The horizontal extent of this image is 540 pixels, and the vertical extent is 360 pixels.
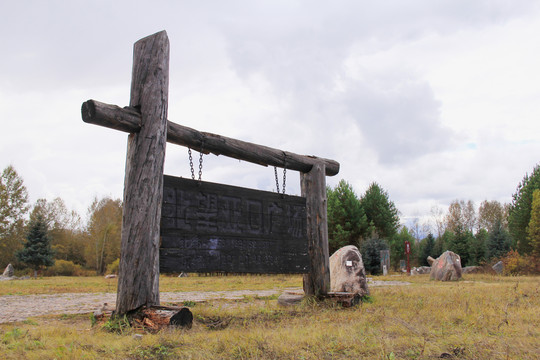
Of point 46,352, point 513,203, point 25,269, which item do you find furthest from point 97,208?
point 46,352

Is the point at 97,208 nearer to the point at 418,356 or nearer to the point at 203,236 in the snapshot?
the point at 203,236

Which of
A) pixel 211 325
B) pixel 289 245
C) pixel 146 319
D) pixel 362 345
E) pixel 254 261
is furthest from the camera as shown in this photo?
pixel 289 245

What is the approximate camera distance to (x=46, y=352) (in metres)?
3.69

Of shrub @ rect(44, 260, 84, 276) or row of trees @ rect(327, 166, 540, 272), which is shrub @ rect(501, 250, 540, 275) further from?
shrub @ rect(44, 260, 84, 276)

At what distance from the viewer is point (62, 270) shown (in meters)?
36.2

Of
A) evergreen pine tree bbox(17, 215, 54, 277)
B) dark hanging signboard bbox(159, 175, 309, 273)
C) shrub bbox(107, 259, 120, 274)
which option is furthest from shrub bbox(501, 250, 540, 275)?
evergreen pine tree bbox(17, 215, 54, 277)

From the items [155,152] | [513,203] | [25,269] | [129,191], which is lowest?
[25,269]

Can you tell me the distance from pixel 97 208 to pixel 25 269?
10.5m

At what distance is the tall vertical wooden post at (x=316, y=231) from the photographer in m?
8.04

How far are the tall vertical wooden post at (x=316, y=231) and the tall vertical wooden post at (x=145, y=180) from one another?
3490 millimetres

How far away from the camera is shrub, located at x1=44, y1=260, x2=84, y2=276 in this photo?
117 ft

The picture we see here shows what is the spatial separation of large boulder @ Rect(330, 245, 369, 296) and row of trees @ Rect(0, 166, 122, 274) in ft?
99.1

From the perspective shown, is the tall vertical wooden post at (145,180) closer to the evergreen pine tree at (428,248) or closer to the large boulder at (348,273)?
the large boulder at (348,273)

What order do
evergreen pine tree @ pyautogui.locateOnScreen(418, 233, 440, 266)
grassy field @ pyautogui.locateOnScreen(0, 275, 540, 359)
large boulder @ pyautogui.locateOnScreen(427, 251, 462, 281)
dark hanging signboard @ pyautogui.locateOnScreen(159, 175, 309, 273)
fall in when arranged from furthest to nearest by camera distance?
evergreen pine tree @ pyautogui.locateOnScreen(418, 233, 440, 266) < large boulder @ pyautogui.locateOnScreen(427, 251, 462, 281) < dark hanging signboard @ pyautogui.locateOnScreen(159, 175, 309, 273) < grassy field @ pyautogui.locateOnScreen(0, 275, 540, 359)
